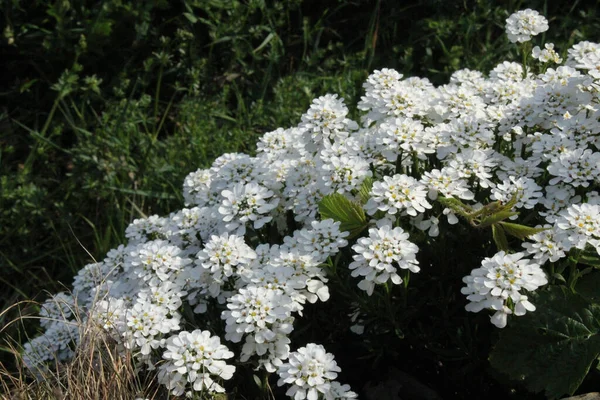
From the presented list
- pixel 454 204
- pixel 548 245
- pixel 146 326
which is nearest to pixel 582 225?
pixel 548 245

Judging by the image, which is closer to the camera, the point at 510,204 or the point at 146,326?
the point at 510,204

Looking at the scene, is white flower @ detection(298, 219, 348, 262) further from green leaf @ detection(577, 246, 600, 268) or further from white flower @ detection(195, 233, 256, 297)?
green leaf @ detection(577, 246, 600, 268)

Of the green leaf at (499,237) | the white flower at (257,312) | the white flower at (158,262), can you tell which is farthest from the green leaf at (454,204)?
the white flower at (158,262)

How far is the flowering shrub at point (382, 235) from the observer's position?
258 centimetres

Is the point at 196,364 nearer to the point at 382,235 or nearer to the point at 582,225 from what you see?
the point at 382,235

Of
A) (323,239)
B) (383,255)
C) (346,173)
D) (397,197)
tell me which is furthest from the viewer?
(346,173)

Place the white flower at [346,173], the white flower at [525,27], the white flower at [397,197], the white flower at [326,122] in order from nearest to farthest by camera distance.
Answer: the white flower at [397,197]
the white flower at [346,173]
the white flower at [326,122]
the white flower at [525,27]

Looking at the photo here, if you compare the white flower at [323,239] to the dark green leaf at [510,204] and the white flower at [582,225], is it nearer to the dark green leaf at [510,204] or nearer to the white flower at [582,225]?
the dark green leaf at [510,204]

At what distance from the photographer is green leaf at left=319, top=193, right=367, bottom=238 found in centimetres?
275

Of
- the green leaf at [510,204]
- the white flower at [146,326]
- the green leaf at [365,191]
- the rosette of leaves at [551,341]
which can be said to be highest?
the green leaf at [510,204]

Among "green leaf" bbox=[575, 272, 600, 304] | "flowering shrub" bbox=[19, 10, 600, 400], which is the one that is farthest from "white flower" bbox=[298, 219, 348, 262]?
"green leaf" bbox=[575, 272, 600, 304]

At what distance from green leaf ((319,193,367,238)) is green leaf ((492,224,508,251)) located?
1.43 feet

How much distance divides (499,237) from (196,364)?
1.05 m

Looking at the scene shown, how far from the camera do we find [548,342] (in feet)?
8.82
